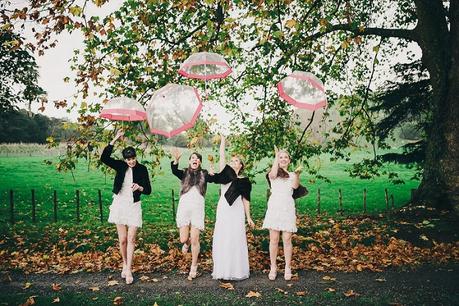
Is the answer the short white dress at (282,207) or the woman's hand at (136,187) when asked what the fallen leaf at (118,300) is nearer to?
the woman's hand at (136,187)

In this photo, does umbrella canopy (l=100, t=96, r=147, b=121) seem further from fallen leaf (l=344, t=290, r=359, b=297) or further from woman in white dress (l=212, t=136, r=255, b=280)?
fallen leaf (l=344, t=290, r=359, b=297)

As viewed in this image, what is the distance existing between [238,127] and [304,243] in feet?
21.4

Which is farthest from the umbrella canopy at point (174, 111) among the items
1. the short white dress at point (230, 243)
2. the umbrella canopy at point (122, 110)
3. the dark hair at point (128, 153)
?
the short white dress at point (230, 243)

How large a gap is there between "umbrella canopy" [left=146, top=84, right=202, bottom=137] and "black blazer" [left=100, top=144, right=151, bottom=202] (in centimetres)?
76

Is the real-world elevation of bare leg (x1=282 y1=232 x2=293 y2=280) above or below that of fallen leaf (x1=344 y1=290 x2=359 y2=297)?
above

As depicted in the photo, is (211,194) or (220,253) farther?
(211,194)

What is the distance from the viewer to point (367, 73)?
674 inches

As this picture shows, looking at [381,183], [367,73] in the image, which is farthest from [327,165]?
[367,73]

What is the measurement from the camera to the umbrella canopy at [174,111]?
6.32m

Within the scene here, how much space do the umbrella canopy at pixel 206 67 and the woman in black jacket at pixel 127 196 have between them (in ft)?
5.43

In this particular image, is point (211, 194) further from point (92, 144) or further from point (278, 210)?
point (278, 210)

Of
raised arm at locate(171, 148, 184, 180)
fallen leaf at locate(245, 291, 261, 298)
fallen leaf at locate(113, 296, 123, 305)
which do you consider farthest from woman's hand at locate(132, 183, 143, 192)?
fallen leaf at locate(245, 291, 261, 298)

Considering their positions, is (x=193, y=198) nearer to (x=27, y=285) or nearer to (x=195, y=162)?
(x=195, y=162)

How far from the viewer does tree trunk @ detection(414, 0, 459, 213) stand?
10734mm
